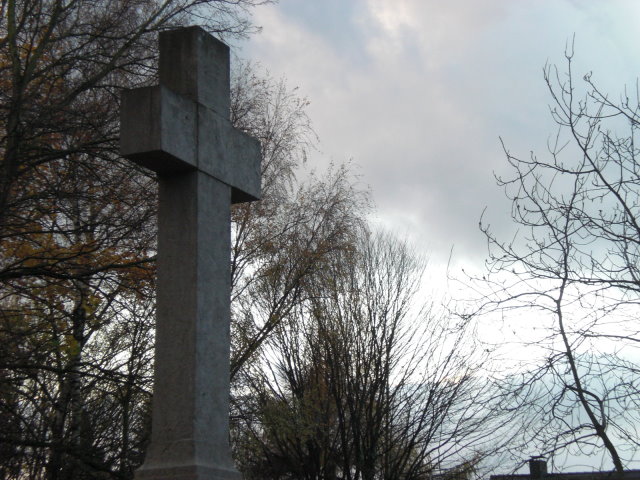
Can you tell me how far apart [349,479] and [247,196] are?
44.2 feet

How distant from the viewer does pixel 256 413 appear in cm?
1465

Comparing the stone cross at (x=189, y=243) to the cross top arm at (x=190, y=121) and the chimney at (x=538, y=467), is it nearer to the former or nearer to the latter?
the cross top arm at (x=190, y=121)

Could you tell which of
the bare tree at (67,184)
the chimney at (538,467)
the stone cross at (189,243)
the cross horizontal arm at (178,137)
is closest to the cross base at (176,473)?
the stone cross at (189,243)

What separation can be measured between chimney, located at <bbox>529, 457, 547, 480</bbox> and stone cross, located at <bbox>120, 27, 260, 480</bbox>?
138 inches

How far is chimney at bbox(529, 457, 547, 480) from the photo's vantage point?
7.06 meters

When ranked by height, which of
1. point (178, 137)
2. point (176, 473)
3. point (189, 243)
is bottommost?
point (176, 473)

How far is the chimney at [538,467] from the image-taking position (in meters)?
7.06

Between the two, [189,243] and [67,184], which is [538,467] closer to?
[189,243]

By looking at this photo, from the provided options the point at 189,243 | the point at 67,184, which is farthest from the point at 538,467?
the point at 67,184

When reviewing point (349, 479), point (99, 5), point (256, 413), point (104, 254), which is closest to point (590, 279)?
point (104, 254)

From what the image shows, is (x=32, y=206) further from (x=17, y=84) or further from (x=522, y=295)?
(x=522, y=295)

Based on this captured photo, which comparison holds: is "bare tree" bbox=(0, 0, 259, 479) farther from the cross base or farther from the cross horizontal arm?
the cross base

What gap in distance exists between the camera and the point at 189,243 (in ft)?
14.8

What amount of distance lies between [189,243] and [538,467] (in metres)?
4.50
